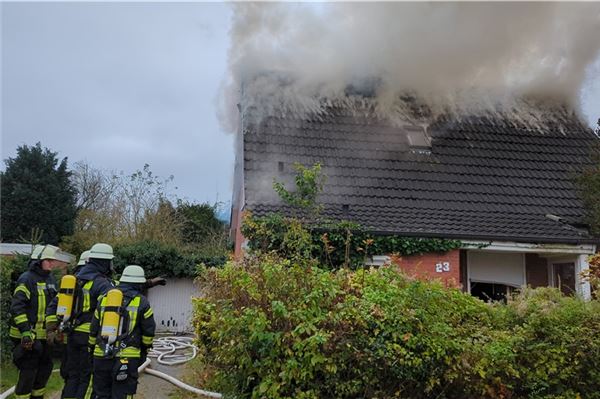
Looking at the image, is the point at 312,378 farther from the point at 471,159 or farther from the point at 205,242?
the point at 205,242

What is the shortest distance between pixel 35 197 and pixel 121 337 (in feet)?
58.0

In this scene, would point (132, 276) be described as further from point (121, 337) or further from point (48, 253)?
point (48, 253)

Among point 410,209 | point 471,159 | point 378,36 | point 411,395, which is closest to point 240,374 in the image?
point 411,395

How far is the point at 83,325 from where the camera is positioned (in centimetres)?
564

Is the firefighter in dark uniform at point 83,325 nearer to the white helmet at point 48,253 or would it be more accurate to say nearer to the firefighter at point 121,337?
the firefighter at point 121,337

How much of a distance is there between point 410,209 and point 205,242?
13.4 metres

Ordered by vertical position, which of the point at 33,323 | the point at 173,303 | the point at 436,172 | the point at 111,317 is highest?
the point at 436,172

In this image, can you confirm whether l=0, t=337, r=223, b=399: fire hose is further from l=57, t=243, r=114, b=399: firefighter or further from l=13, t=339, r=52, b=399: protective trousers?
l=57, t=243, r=114, b=399: firefighter

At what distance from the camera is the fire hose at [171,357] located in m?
6.19

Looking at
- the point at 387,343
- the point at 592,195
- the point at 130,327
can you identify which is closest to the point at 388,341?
the point at 387,343

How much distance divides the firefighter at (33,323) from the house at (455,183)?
4.69 meters

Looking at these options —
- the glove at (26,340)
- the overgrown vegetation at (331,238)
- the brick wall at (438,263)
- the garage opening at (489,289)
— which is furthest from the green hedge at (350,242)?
the glove at (26,340)

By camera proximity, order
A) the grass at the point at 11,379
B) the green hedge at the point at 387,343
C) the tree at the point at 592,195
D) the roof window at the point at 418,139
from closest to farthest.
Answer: the green hedge at the point at 387,343 < the grass at the point at 11,379 < the tree at the point at 592,195 < the roof window at the point at 418,139

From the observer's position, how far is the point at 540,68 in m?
13.8
